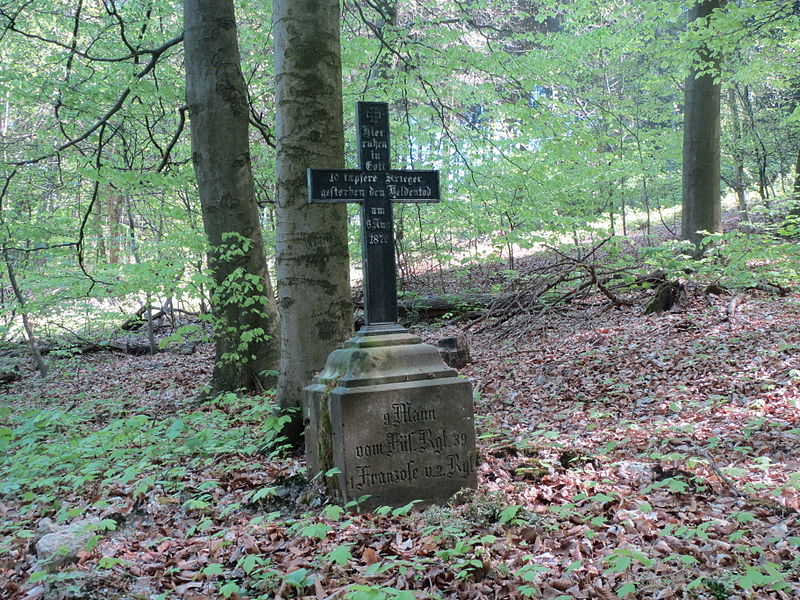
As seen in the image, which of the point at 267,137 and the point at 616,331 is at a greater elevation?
the point at 267,137

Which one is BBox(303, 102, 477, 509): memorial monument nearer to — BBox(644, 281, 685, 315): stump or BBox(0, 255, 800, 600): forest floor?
BBox(0, 255, 800, 600): forest floor

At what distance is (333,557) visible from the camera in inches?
111

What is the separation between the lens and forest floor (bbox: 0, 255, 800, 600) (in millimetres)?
2855

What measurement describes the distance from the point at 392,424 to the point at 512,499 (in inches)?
37.3

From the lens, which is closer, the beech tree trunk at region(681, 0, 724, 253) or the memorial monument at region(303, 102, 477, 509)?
the memorial monument at region(303, 102, 477, 509)

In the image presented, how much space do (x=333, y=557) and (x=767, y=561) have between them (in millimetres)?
2054

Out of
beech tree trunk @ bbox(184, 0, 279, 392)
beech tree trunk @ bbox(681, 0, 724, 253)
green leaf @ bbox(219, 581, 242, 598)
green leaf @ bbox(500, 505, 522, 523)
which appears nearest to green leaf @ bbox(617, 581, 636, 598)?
green leaf @ bbox(500, 505, 522, 523)

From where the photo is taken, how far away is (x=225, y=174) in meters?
7.86

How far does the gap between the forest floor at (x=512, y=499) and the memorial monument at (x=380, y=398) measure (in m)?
0.26

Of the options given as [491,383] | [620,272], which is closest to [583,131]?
[620,272]

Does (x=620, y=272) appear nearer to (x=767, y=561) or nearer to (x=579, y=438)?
(x=579, y=438)

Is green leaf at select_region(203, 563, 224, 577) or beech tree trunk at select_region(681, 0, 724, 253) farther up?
beech tree trunk at select_region(681, 0, 724, 253)

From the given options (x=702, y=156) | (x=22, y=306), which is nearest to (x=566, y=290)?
(x=702, y=156)

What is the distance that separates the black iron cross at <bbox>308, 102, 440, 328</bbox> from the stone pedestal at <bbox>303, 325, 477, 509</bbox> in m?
0.32
